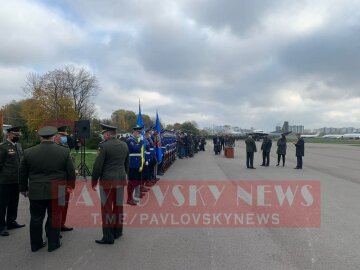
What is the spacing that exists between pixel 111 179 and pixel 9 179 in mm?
1959

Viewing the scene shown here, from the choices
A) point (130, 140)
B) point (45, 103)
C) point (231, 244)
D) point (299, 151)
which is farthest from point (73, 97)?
point (231, 244)

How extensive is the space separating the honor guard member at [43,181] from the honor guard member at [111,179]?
629 mm

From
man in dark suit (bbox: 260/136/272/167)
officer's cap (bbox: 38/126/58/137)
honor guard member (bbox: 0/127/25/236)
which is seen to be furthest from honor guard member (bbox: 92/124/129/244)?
man in dark suit (bbox: 260/136/272/167)

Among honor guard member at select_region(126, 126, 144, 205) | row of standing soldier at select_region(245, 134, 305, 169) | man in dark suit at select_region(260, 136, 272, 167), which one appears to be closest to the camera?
honor guard member at select_region(126, 126, 144, 205)

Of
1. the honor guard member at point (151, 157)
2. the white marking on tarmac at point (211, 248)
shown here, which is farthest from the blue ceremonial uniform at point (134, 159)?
the white marking on tarmac at point (211, 248)

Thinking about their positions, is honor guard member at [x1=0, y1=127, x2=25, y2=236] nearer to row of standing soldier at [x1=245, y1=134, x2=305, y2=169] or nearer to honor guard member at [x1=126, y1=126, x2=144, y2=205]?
honor guard member at [x1=126, y1=126, x2=144, y2=205]

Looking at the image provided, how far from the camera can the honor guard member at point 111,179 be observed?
6160mm

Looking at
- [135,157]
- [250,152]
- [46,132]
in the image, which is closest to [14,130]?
[46,132]

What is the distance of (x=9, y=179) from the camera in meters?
6.69

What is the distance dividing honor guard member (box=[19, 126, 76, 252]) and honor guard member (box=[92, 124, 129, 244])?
0.63 meters

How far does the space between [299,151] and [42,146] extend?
53.5ft

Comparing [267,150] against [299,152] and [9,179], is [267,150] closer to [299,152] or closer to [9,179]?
[299,152]

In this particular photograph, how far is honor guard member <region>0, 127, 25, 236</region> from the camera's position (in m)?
6.66

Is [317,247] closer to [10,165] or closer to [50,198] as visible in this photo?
[50,198]
